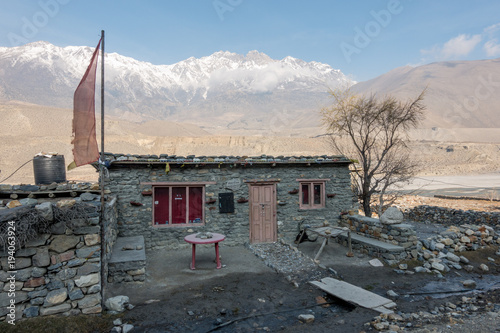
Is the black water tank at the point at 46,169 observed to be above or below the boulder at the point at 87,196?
above

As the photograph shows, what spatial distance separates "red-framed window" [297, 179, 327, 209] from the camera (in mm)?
12852

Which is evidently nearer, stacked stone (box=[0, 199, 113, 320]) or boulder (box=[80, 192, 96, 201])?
stacked stone (box=[0, 199, 113, 320])

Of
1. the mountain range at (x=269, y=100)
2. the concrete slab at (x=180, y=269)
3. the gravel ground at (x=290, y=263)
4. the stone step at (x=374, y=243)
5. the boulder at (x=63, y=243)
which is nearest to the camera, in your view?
the boulder at (x=63, y=243)

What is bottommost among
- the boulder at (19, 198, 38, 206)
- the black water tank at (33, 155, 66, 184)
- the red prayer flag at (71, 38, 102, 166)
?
the boulder at (19, 198, 38, 206)

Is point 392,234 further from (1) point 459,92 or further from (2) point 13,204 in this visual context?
(1) point 459,92

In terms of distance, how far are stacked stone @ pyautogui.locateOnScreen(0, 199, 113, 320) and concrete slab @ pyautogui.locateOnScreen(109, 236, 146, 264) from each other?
6.12 ft

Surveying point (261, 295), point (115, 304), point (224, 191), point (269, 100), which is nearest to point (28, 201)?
point (115, 304)

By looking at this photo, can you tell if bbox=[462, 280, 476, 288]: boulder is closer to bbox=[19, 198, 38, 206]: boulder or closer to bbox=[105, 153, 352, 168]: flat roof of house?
bbox=[105, 153, 352, 168]: flat roof of house

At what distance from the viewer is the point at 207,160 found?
11.5 metres

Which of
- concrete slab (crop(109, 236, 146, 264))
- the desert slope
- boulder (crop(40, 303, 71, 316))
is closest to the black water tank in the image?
concrete slab (crop(109, 236, 146, 264))

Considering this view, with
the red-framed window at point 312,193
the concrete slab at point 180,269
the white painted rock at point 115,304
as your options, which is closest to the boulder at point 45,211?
the white painted rock at point 115,304

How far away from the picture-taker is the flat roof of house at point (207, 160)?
10617mm

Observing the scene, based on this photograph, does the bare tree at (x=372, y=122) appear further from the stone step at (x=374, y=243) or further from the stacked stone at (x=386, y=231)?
the stone step at (x=374, y=243)

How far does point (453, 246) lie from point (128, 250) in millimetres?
11227
